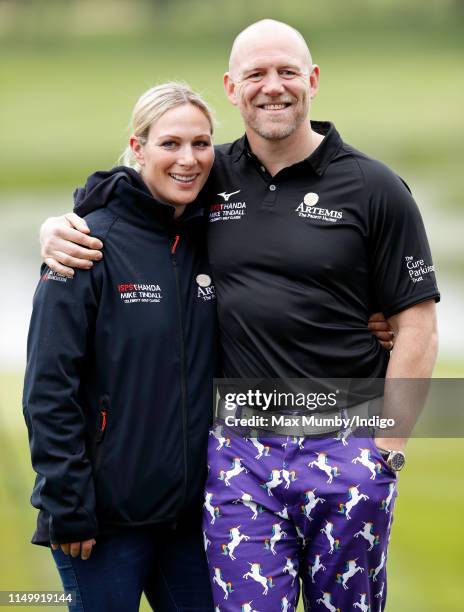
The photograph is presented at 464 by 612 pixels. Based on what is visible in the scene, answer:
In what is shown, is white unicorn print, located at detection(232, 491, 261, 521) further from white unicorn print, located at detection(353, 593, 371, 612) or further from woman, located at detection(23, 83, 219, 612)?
white unicorn print, located at detection(353, 593, 371, 612)

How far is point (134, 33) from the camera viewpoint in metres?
12.4

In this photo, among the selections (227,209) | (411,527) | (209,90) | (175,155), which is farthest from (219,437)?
(209,90)

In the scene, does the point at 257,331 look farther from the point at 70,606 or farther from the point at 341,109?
the point at 341,109

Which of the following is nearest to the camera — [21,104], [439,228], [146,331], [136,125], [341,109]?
[146,331]

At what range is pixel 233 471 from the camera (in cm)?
232

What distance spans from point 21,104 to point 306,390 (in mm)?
10152

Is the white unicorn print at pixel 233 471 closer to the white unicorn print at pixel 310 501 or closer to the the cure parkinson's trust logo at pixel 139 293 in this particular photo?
the white unicorn print at pixel 310 501

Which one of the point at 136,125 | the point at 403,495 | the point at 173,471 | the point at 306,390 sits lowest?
the point at 403,495

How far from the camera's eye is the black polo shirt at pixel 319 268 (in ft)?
7.68

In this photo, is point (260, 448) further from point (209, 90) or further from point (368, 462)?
point (209, 90)

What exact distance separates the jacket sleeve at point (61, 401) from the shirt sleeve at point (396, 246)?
25.8 inches

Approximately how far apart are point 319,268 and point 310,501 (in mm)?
522

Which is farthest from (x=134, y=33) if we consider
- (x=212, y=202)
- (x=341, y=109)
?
(x=212, y=202)

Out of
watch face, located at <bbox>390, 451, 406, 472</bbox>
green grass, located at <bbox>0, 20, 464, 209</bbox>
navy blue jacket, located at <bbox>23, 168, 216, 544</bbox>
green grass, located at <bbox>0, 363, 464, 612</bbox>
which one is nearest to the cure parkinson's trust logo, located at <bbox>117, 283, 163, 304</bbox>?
navy blue jacket, located at <bbox>23, 168, 216, 544</bbox>
